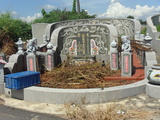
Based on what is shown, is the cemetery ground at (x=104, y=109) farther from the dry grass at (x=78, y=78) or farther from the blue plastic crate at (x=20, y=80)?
the dry grass at (x=78, y=78)

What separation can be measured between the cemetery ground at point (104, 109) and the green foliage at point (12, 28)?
1210 centimetres

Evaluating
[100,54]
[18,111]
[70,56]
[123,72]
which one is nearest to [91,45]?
[100,54]

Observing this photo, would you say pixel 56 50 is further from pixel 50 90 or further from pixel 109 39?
pixel 50 90

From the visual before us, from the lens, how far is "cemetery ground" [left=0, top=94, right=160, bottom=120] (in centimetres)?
468

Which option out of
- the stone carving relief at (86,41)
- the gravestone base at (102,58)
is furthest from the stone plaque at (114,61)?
the stone carving relief at (86,41)

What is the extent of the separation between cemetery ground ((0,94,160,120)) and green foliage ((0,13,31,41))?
39.7ft

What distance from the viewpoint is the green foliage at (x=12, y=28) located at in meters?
19.0

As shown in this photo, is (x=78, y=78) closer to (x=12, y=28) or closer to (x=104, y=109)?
(x=104, y=109)

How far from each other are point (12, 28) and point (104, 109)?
17835 millimetres

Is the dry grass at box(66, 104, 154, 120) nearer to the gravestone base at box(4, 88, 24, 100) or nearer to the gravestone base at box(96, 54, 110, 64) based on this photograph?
the gravestone base at box(4, 88, 24, 100)

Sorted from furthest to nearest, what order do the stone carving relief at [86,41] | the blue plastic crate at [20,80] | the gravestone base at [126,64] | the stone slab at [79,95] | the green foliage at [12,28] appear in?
the green foliage at [12,28], the stone carving relief at [86,41], the gravestone base at [126,64], the blue plastic crate at [20,80], the stone slab at [79,95]

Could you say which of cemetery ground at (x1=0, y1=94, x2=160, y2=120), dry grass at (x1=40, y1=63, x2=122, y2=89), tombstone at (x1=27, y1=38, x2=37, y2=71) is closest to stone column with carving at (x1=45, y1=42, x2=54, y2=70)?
tombstone at (x1=27, y1=38, x2=37, y2=71)

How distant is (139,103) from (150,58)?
7.70 feet

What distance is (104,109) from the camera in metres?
5.13
